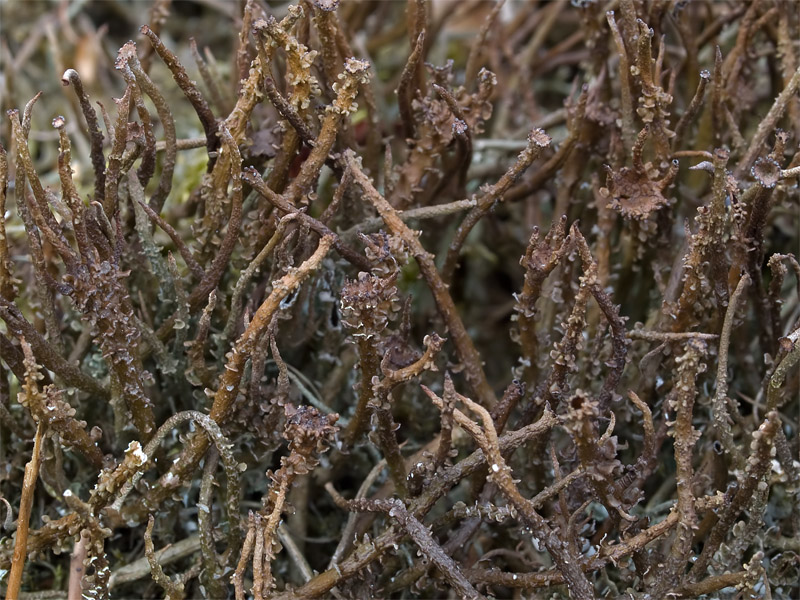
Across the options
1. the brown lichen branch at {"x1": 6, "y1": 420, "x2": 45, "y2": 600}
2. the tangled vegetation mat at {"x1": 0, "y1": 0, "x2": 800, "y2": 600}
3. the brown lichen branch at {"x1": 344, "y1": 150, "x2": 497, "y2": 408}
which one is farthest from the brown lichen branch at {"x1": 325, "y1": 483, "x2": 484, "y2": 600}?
the brown lichen branch at {"x1": 6, "y1": 420, "x2": 45, "y2": 600}

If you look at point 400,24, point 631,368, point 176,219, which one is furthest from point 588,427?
point 400,24

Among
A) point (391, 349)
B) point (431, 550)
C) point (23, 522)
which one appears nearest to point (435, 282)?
point (391, 349)

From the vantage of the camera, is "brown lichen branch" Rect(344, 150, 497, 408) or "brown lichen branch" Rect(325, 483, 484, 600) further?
"brown lichen branch" Rect(344, 150, 497, 408)

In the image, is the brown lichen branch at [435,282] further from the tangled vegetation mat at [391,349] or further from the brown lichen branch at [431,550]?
the brown lichen branch at [431,550]

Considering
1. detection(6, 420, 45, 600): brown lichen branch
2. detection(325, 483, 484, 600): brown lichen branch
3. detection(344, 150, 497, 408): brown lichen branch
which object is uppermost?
detection(344, 150, 497, 408): brown lichen branch

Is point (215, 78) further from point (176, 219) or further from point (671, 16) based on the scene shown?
point (671, 16)

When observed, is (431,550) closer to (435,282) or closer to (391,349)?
(391,349)

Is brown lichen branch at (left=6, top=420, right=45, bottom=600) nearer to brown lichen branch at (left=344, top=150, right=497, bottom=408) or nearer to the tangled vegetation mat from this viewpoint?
the tangled vegetation mat

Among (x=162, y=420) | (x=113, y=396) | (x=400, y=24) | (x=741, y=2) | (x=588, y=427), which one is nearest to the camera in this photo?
(x=588, y=427)

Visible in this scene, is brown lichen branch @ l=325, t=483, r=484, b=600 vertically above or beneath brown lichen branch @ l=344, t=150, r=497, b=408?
beneath
